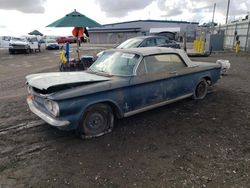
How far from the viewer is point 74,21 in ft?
27.4

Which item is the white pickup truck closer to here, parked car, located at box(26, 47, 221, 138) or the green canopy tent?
the green canopy tent

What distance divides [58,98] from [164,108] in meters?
2.75

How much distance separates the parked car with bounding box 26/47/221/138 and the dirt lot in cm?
38

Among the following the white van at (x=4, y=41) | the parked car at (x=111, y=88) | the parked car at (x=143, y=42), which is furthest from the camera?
the white van at (x=4, y=41)

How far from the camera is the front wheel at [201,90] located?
5755 mm

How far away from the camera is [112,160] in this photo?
3287 mm

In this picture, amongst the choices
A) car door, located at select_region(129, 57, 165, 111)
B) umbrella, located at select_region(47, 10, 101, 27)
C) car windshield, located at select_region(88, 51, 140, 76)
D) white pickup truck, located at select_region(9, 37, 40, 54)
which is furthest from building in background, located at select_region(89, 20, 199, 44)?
car door, located at select_region(129, 57, 165, 111)

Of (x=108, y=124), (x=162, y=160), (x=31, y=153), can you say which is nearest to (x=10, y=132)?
(x=31, y=153)

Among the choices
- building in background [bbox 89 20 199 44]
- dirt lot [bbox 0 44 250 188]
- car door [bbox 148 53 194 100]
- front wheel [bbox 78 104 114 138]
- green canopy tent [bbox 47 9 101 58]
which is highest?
building in background [bbox 89 20 199 44]

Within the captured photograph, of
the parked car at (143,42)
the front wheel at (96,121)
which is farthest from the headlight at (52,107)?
the parked car at (143,42)

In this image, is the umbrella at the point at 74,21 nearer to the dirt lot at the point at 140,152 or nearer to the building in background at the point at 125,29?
the dirt lot at the point at 140,152

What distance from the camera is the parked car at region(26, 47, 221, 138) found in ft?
11.6

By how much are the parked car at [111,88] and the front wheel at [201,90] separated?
0.89 feet

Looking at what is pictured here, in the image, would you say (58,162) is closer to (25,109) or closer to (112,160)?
(112,160)
